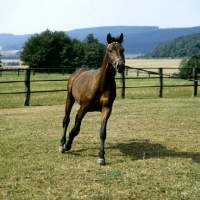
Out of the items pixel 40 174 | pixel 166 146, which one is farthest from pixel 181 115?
pixel 40 174

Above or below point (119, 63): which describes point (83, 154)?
below

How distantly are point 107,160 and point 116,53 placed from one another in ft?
6.51

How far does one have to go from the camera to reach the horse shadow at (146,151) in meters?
7.14

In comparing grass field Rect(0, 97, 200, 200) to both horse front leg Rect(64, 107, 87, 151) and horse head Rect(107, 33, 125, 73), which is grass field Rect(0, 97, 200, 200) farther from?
horse head Rect(107, 33, 125, 73)

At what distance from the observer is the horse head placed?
617 cm

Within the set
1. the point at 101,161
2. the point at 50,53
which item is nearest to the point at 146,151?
the point at 101,161

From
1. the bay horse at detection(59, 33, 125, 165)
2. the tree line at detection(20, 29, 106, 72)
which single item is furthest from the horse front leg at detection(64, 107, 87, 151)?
the tree line at detection(20, 29, 106, 72)

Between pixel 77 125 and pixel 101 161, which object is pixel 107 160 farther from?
pixel 77 125

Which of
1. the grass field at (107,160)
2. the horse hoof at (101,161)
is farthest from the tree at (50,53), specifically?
the horse hoof at (101,161)

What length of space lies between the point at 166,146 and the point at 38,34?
71695mm

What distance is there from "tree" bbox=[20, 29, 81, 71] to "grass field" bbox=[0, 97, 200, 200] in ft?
192

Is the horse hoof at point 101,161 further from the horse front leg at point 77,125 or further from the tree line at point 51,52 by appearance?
the tree line at point 51,52

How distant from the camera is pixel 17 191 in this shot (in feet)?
16.4

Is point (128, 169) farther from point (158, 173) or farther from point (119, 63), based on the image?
point (119, 63)
